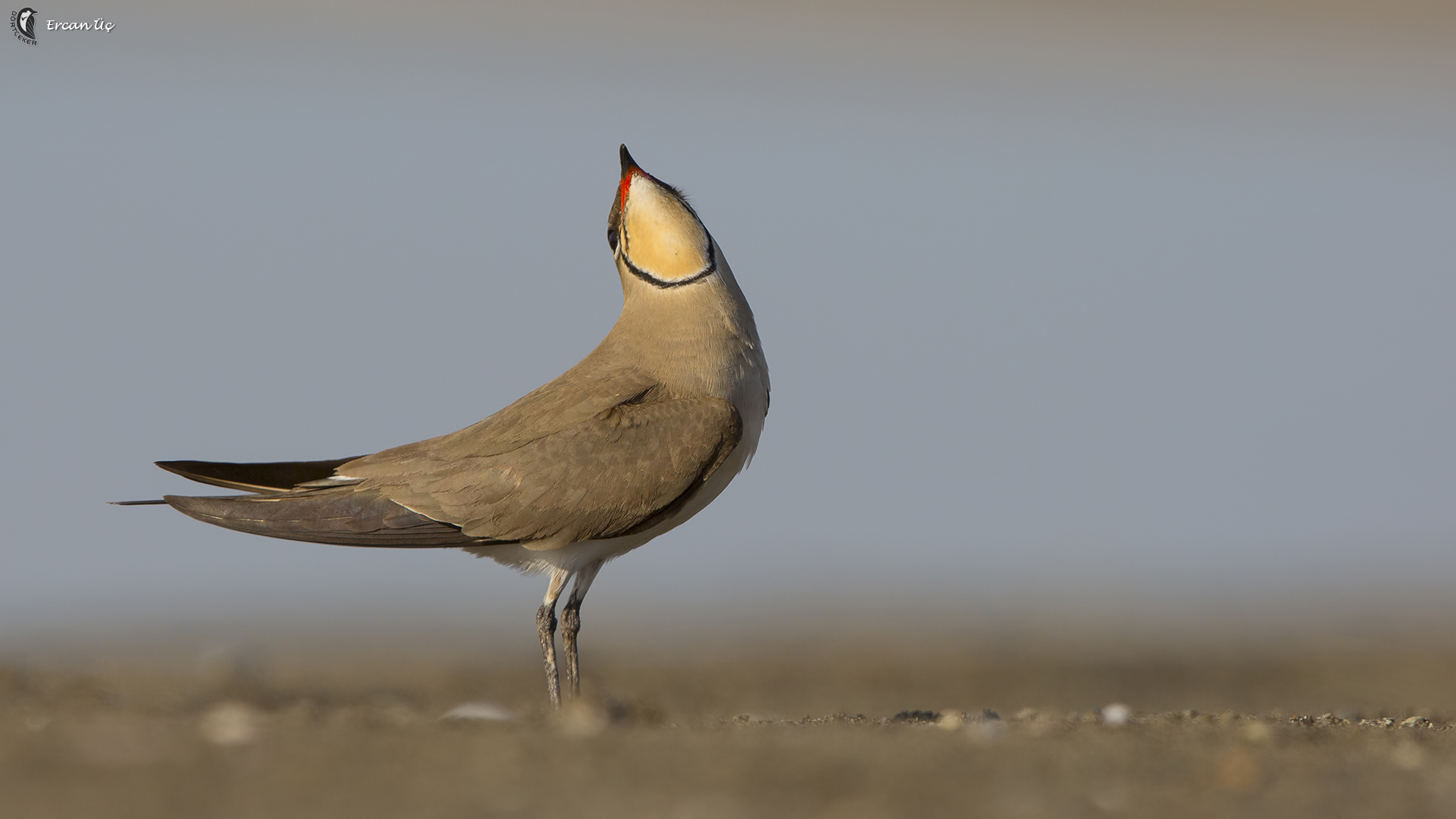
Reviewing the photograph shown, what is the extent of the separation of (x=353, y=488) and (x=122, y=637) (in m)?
7.57

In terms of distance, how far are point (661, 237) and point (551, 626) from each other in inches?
80.8

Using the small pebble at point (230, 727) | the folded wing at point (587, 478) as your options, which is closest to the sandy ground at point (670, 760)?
the small pebble at point (230, 727)

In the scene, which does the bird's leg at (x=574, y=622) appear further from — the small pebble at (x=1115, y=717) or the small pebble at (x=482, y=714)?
the small pebble at (x=1115, y=717)

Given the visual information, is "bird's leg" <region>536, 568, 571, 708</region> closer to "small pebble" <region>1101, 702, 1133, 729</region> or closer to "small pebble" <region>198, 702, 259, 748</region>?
"small pebble" <region>198, 702, 259, 748</region>

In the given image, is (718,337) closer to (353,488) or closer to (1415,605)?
(353,488)

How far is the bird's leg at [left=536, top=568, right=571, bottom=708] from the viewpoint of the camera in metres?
7.03

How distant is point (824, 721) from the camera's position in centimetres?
614

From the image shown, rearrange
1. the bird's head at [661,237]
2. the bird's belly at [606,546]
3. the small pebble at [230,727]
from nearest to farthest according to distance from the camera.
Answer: the small pebble at [230,727], the bird's belly at [606,546], the bird's head at [661,237]

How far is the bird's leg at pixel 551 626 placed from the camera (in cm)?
703

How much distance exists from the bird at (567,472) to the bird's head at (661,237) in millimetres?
28

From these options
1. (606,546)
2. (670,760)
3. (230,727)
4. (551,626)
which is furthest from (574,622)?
Result: (670,760)

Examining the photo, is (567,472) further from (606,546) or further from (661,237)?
(661,237)

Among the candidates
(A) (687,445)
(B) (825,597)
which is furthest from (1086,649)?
(A) (687,445)

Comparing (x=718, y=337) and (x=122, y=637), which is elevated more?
(x=718, y=337)
